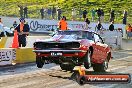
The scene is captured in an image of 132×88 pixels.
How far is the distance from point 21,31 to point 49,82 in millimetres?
10071

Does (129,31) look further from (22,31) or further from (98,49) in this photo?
(98,49)

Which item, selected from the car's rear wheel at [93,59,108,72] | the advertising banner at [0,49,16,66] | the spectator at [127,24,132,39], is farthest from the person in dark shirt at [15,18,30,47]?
the spectator at [127,24,132,39]

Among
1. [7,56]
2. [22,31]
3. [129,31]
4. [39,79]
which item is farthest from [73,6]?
[39,79]

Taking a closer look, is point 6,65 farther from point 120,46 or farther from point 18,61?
point 120,46

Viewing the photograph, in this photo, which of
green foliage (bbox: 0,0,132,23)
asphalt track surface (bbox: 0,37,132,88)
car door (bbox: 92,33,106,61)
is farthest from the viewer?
green foliage (bbox: 0,0,132,23)

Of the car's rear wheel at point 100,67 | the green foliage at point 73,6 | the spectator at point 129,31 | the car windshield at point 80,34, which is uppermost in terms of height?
the car windshield at point 80,34

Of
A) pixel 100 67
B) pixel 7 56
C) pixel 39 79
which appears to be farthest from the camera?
pixel 7 56

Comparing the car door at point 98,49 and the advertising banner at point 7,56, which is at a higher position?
the car door at point 98,49

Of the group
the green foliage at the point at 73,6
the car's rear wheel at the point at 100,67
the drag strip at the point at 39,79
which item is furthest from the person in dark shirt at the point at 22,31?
the green foliage at the point at 73,6

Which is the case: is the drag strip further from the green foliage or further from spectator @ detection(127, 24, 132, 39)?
the green foliage

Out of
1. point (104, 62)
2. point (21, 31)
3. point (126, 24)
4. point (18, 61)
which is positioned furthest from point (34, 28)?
point (104, 62)

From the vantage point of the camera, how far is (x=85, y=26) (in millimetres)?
36531

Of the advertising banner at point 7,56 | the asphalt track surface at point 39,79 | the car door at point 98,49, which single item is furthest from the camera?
the advertising banner at point 7,56

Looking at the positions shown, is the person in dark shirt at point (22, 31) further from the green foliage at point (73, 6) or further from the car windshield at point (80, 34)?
the green foliage at point (73, 6)
